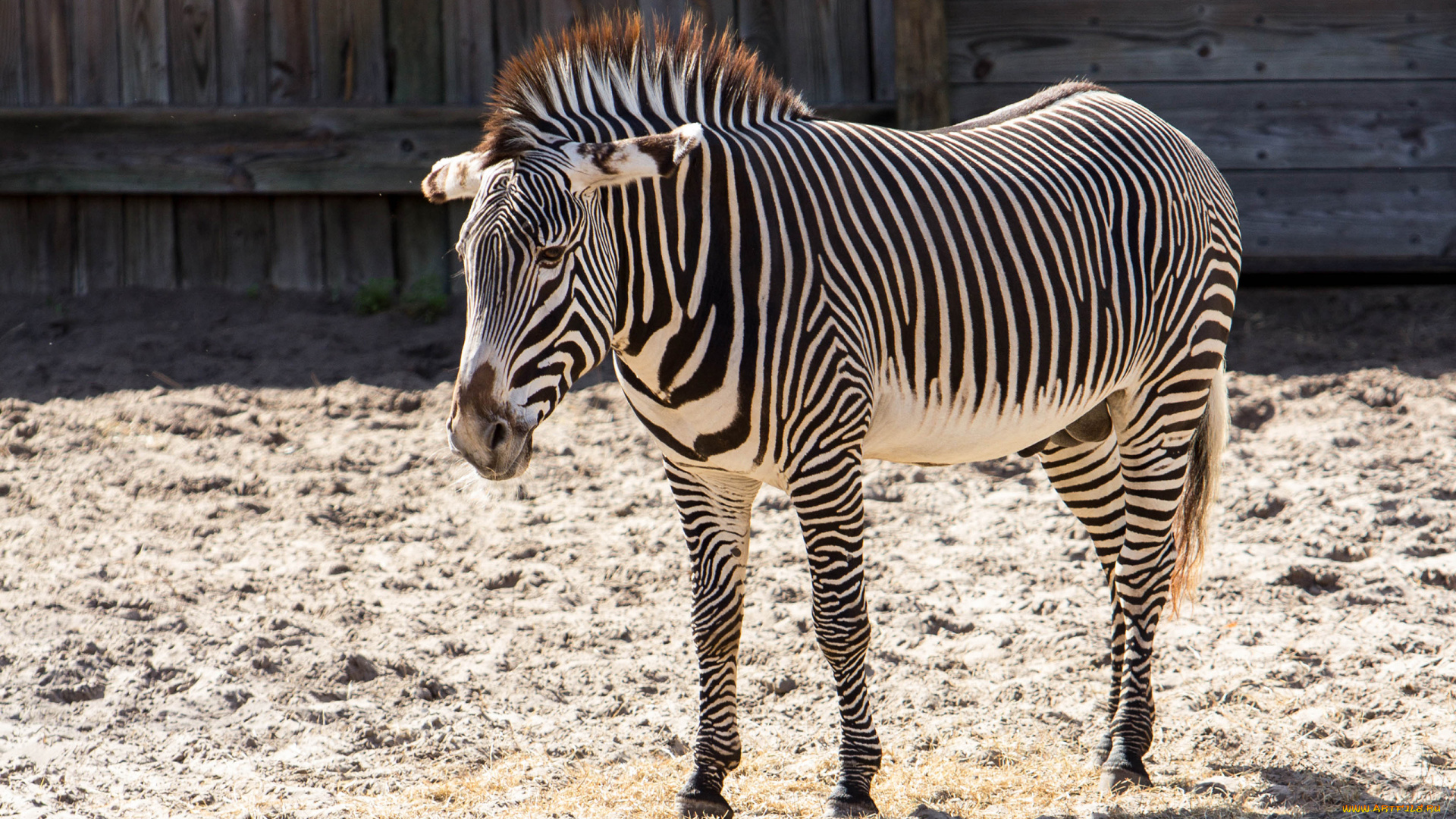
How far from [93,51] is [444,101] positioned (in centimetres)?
207

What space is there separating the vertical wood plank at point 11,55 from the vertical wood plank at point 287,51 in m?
1.43

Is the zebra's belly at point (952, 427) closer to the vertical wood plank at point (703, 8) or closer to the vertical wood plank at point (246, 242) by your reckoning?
the vertical wood plank at point (703, 8)

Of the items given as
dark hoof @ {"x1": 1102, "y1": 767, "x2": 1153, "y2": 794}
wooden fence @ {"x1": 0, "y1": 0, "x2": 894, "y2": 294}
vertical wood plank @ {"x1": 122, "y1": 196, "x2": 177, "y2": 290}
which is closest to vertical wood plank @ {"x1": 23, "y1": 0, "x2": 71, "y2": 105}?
wooden fence @ {"x1": 0, "y1": 0, "x2": 894, "y2": 294}

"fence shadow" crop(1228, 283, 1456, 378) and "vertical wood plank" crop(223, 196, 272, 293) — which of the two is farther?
"vertical wood plank" crop(223, 196, 272, 293)

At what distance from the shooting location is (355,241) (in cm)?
723

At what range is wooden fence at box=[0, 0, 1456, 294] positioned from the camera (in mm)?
6883

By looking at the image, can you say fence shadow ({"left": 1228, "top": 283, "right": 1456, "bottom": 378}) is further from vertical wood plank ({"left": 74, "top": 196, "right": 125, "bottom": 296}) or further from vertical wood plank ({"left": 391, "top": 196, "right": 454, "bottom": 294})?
vertical wood plank ({"left": 74, "top": 196, "right": 125, "bottom": 296})

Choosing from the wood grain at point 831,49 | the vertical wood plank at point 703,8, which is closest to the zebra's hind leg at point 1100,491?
the wood grain at point 831,49

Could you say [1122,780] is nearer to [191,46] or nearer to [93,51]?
[191,46]

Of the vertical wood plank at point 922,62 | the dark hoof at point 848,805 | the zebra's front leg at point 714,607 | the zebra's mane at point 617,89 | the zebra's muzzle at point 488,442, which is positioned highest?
the vertical wood plank at point 922,62

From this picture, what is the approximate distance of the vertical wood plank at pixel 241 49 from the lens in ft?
23.4

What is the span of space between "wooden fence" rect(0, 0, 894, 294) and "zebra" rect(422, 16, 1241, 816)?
367 centimetres

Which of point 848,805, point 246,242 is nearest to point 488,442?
point 848,805

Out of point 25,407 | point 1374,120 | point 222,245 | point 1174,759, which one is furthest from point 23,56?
point 1374,120
